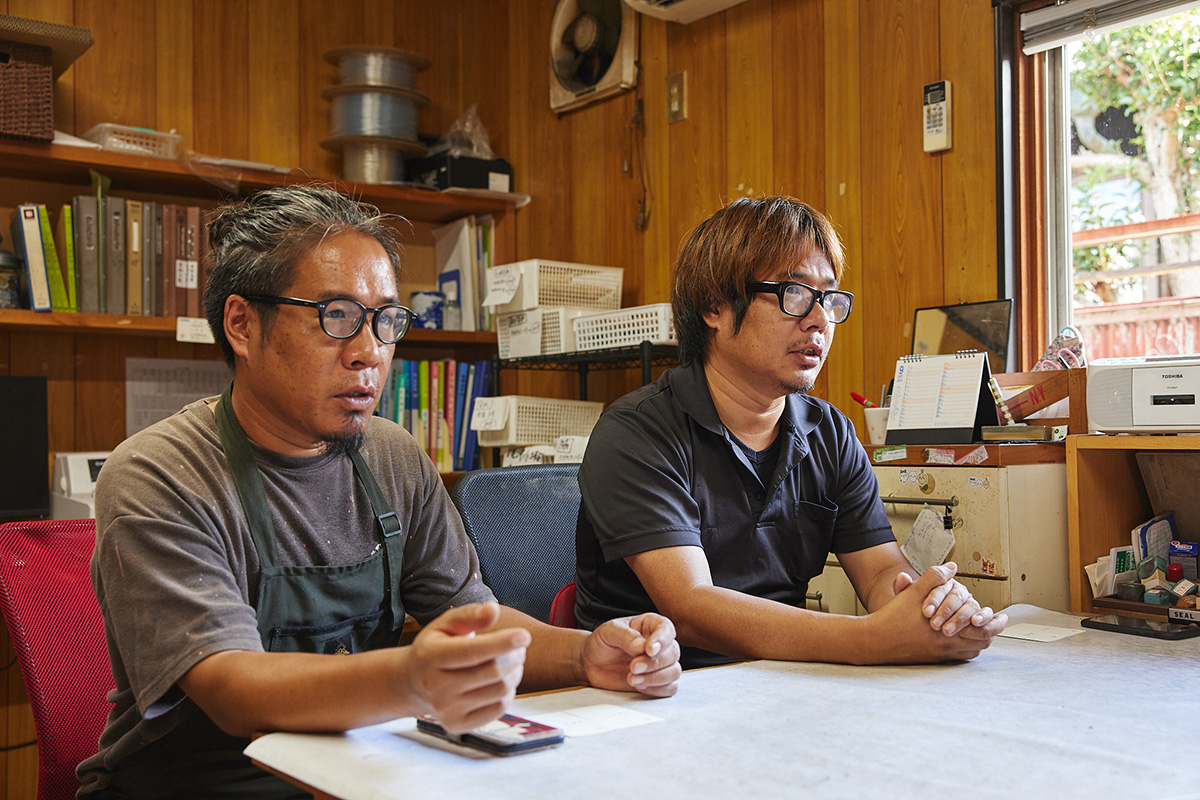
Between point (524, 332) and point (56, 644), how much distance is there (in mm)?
1934

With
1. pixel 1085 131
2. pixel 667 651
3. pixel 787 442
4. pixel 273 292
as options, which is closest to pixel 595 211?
pixel 1085 131

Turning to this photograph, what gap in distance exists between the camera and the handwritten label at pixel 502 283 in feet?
10.3

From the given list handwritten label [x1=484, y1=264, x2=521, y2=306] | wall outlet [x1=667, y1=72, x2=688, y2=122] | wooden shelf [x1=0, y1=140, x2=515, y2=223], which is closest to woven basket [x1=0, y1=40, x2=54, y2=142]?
wooden shelf [x1=0, y1=140, x2=515, y2=223]

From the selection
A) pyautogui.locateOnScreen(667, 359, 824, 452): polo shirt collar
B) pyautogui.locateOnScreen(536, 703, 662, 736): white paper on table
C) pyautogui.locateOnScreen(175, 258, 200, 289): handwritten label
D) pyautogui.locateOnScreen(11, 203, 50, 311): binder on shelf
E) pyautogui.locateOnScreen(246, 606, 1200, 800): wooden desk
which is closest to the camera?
pyautogui.locateOnScreen(246, 606, 1200, 800): wooden desk

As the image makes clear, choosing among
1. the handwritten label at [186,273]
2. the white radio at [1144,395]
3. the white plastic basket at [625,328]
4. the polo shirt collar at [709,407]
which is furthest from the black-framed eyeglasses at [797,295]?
the handwritten label at [186,273]

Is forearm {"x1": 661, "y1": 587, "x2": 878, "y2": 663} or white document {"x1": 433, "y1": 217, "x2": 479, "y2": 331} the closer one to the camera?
forearm {"x1": 661, "y1": 587, "x2": 878, "y2": 663}

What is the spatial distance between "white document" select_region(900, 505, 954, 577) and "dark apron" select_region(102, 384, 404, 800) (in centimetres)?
103

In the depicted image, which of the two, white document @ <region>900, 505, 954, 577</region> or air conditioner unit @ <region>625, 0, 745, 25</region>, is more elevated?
air conditioner unit @ <region>625, 0, 745, 25</region>

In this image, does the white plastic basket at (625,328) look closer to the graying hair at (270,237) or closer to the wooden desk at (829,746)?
the graying hair at (270,237)

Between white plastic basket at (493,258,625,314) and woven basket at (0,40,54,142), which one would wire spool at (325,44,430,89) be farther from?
woven basket at (0,40,54,142)

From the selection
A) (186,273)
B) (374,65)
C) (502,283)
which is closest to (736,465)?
(502,283)

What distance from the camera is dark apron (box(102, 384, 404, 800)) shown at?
3.75 ft

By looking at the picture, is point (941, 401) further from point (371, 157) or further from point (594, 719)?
point (371, 157)

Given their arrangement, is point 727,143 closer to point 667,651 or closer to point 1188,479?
point 1188,479
